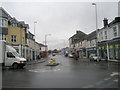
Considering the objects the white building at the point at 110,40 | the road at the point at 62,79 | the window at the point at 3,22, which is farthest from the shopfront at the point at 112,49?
the window at the point at 3,22

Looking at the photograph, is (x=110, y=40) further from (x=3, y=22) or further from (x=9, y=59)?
(x=3, y=22)

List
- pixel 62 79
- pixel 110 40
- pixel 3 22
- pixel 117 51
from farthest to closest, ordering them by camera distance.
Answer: pixel 110 40
pixel 117 51
pixel 3 22
pixel 62 79

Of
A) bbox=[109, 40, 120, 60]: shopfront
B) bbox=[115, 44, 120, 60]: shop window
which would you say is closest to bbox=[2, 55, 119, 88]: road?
bbox=[115, 44, 120, 60]: shop window

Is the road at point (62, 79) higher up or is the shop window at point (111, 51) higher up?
the shop window at point (111, 51)

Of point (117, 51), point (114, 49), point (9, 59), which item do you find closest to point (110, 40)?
point (114, 49)

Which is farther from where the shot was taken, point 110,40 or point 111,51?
point 111,51

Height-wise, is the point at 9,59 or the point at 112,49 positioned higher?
the point at 112,49

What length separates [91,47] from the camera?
45750 millimetres

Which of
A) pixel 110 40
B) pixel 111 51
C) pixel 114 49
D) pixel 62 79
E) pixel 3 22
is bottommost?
pixel 62 79

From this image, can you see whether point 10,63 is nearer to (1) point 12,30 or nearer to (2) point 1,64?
(2) point 1,64

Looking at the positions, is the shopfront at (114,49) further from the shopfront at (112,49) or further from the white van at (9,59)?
the white van at (9,59)

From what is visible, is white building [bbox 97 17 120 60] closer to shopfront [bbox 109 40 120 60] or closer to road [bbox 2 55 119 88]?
shopfront [bbox 109 40 120 60]

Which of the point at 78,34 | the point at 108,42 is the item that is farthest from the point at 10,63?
the point at 78,34

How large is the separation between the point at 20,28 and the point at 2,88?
83.2 feet
